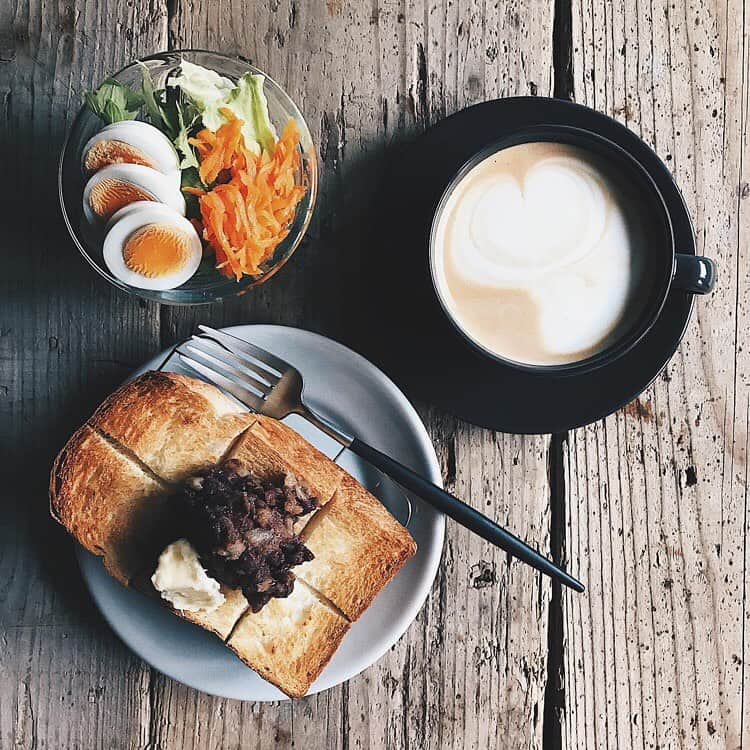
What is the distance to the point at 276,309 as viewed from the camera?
1.47 m

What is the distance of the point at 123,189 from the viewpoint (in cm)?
124

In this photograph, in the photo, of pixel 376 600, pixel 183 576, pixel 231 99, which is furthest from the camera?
pixel 376 600

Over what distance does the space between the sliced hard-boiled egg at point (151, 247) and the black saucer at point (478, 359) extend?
13.5 inches

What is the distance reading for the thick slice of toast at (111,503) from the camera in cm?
131

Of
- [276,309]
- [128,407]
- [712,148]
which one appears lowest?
[128,407]

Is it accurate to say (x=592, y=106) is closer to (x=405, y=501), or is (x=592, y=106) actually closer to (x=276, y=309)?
(x=276, y=309)

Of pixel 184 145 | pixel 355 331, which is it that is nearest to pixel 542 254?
pixel 355 331

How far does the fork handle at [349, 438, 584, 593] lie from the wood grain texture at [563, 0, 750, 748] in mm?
187

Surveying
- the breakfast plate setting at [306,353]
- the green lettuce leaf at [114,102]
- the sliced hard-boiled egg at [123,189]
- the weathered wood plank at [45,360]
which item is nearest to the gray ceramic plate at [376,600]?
the breakfast plate setting at [306,353]

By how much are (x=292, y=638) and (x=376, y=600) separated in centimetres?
15

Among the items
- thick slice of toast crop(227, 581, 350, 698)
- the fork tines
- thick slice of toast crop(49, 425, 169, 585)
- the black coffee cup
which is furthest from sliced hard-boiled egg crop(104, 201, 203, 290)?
thick slice of toast crop(227, 581, 350, 698)

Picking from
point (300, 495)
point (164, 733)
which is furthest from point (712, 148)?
point (164, 733)

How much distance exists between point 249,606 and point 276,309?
0.50 m

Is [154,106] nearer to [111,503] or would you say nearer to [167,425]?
[167,425]
